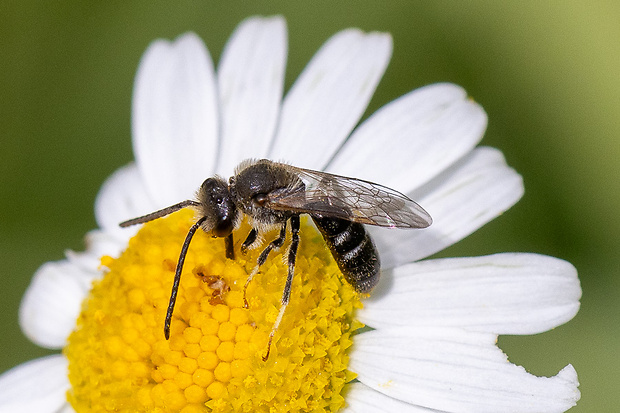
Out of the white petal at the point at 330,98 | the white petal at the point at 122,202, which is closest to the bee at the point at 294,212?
the white petal at the point at 330,98

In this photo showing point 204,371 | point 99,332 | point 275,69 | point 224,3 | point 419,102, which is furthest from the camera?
point 224,3

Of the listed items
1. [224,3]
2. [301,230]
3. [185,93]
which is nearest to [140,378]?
[301,230]

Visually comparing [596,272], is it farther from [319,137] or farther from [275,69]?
[275,69]

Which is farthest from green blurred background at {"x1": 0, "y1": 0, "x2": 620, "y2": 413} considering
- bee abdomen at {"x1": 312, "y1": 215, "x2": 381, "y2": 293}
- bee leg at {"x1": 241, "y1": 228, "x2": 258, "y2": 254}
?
bee leg at {"x1": 241, "y1": 228, "x2": 258, "y2": 254}

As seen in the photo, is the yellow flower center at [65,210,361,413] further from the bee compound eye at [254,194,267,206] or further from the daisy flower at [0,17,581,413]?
the bee compound eye at [254,194,267,206]

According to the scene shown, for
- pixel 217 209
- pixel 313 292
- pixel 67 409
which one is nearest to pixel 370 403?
pixel 313 292

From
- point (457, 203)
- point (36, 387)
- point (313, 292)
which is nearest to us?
point (313, 292)

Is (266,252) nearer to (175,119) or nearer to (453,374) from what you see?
(453,374)
